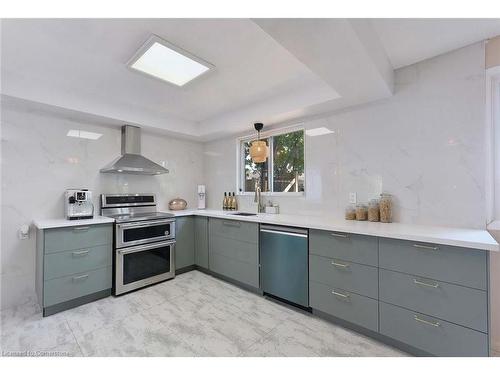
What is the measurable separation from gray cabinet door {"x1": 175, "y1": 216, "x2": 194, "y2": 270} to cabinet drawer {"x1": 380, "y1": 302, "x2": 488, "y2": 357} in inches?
92.3

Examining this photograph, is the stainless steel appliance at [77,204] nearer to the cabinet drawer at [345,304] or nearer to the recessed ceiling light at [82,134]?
the recessed ceiling light at [82,134]

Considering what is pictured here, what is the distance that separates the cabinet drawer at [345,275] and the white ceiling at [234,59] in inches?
57.2

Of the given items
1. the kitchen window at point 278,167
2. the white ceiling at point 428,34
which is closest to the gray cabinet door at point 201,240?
the kitchen window at point 278,167

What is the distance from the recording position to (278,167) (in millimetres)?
3078

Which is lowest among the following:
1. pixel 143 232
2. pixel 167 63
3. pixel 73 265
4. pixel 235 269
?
pixel 235 269

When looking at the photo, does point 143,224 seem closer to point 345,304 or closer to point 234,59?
point 234,59

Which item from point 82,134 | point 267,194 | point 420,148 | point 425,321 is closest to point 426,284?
point 425,321

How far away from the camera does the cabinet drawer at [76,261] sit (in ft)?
6.70

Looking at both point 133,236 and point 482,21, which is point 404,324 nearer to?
point 482,21

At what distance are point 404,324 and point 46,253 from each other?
2.96 meters

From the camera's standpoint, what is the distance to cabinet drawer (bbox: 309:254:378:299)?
1671mm

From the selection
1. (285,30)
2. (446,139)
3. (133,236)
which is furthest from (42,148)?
(446,139)

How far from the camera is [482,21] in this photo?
4.73 ft

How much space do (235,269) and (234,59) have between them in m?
2.17
